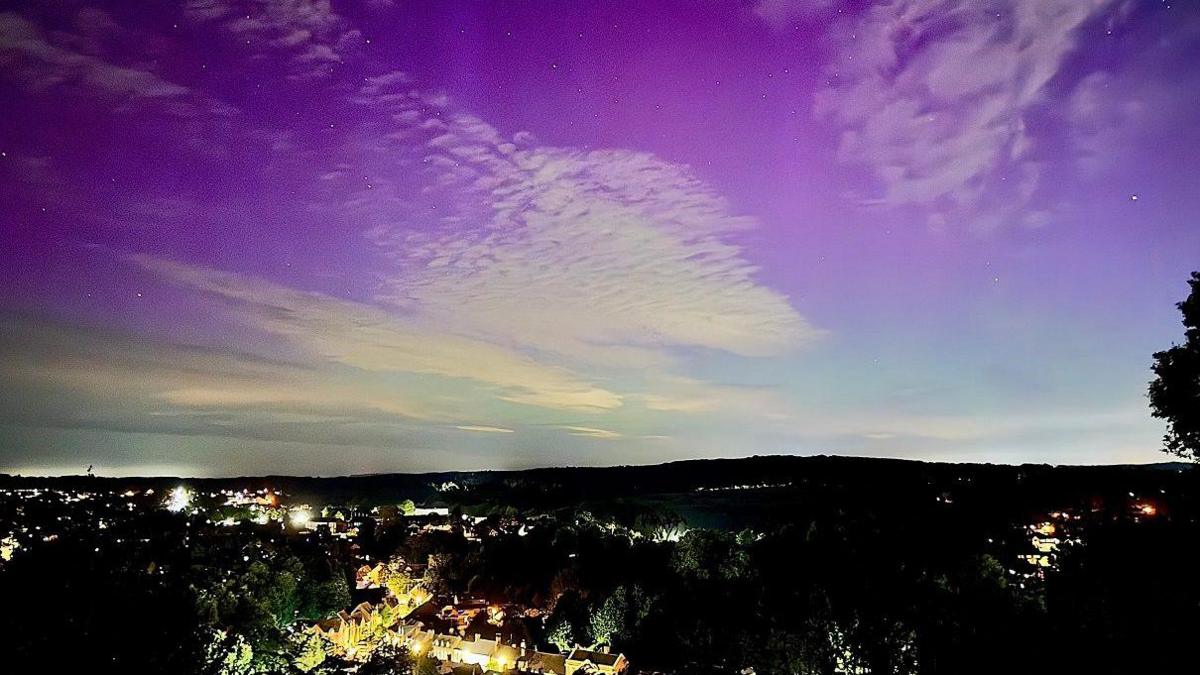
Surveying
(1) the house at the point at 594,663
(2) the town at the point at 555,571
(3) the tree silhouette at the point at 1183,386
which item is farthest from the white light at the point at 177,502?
(1) the house at the point at 594,663

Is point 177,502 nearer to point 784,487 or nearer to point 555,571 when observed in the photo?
point 555,571

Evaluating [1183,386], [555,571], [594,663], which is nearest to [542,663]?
[594,663]

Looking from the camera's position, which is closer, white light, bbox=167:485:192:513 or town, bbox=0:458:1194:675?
town, bbox=0:458:1194:675

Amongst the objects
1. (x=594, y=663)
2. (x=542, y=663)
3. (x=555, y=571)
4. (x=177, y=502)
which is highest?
(x=177, y=502)

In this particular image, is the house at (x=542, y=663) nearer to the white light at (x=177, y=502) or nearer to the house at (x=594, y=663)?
the house at (x=594, y=663)

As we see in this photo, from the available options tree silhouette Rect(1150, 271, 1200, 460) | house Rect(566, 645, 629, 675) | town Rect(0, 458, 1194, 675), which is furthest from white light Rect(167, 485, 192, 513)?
house Rect(566, 645, 629, 675)

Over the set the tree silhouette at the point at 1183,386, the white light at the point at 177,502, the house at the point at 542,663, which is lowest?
Answer: the house at the point at 542,663

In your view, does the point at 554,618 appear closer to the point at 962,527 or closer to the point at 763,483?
the point at 962,527

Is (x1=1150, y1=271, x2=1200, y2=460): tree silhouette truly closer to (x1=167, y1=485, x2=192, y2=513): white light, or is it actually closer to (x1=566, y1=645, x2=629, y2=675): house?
(x1=167, y1=485, x2=192, y2=513): white light
